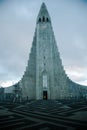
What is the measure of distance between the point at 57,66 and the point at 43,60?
700 cm

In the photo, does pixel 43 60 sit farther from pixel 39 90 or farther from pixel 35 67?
pixel 39 90

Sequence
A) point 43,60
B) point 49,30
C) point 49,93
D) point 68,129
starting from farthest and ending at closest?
point 49,30 → point 43,60 → point 49,93 → point 68,129

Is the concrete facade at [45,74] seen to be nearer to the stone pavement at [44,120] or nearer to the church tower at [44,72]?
the church tower at [44,72]

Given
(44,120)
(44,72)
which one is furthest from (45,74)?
(44,120)

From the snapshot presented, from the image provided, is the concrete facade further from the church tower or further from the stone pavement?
the stone pavement

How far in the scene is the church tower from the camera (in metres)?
56.0

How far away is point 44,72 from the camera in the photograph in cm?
5725

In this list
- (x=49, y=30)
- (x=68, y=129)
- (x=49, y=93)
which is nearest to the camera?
(x=68, y=129)

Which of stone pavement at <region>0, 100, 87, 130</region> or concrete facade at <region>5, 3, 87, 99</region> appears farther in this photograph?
concrete facade at <region>5, 3, 87, 99</region>

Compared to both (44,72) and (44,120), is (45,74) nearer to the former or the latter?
(44,72)

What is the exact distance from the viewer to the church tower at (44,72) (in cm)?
5600

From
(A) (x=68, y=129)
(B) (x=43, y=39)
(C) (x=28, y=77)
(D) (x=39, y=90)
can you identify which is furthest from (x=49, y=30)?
(A) (x=68, y=129)

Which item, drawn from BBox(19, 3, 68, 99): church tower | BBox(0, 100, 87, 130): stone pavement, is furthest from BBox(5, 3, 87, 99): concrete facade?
BBox(0, 100, 87, 130): stone pavement

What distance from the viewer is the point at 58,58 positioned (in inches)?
2436
